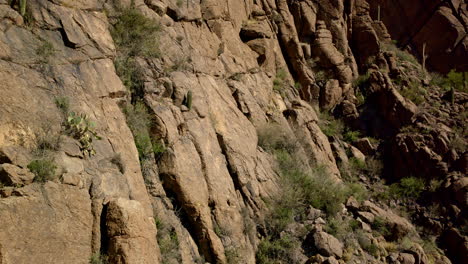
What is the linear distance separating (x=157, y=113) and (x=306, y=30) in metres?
10.3

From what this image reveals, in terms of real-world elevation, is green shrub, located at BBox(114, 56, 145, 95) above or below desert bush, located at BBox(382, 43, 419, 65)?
above

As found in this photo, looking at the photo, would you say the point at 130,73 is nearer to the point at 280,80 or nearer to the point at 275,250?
the point at 275,250

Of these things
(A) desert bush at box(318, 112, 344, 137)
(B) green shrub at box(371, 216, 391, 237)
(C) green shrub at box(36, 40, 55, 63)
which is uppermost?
(C) green shrub at box(36, 40, 55, 63)

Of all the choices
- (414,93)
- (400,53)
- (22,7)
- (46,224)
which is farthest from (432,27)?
(46,224)

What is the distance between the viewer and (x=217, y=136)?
11539 millimetres

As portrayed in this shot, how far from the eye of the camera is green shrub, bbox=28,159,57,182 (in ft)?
22.4

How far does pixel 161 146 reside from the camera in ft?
32.3

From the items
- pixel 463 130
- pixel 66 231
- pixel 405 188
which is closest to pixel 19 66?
pixel 66 231

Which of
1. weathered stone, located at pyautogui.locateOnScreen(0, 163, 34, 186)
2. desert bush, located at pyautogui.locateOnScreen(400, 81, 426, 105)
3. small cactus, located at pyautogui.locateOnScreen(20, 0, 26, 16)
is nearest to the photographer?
weathered stone, located at pyautogui.locateOnScreen(0, 163, 34, 186)

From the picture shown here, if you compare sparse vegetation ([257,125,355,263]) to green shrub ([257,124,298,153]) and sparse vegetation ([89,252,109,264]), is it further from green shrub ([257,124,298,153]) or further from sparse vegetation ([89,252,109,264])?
sparse vegetation ([89,252,109,264])

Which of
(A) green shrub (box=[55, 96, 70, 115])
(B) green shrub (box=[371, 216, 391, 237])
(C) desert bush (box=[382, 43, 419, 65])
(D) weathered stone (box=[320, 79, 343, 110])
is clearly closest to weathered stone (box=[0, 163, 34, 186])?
(A) green shrub (box=[55, 96, 70, 115])

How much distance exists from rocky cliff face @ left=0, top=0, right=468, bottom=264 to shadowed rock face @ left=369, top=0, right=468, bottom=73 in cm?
24

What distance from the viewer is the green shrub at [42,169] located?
6828 millimetres

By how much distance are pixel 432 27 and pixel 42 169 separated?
62.5ft
